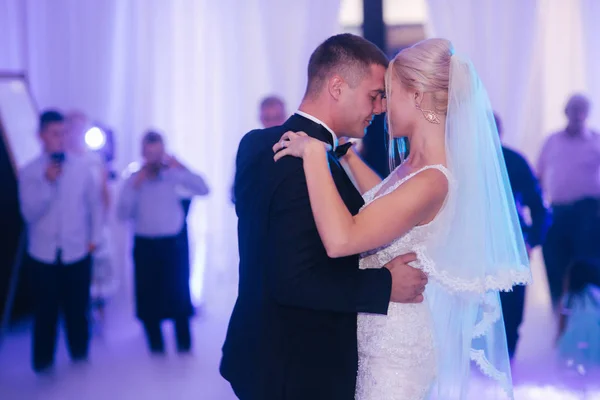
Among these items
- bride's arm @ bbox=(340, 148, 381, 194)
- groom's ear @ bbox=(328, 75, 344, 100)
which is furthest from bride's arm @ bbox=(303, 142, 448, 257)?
bride's arm @ bbox=(340, 148, 381, 194)

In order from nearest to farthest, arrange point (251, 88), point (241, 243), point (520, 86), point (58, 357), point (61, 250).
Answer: point (241, 243) < point (61, 250) < point (58, 357) < point (520, 86) < point (251, 88)

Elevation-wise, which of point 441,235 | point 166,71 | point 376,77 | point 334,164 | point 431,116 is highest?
point 166,71

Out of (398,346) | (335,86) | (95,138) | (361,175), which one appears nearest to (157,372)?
(95,138)

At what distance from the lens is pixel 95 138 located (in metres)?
5.37

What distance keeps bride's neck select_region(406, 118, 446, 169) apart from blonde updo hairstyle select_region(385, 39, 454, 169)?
0.09 metres

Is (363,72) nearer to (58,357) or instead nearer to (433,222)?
(433,222)

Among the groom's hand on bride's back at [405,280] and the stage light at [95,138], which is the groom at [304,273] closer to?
the groom's hand on bride's back at [405,280]

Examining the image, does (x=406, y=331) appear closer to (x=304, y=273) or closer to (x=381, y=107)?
(x=304, y=273)

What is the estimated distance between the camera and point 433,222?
1878mm

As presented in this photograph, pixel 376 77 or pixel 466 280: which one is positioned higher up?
pixel 376 77

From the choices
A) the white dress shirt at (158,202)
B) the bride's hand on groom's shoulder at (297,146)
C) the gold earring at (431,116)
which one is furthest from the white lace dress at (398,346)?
the white dress shirt at (158,202)

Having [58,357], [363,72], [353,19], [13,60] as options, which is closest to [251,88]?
[353,19]

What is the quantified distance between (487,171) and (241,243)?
733 millimetres

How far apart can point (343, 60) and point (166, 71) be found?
16.2 feet
